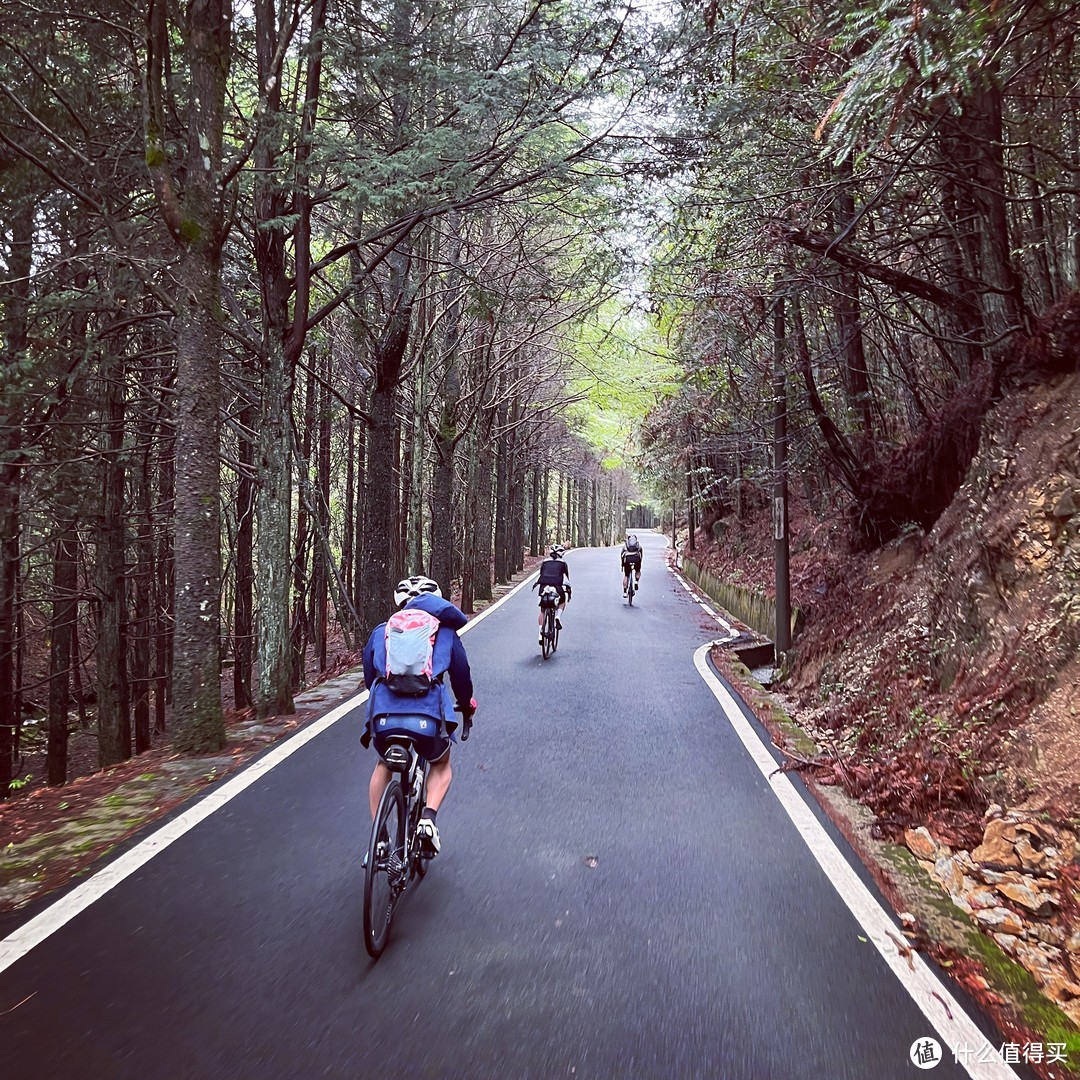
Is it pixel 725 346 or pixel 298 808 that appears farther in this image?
pixel 725 346

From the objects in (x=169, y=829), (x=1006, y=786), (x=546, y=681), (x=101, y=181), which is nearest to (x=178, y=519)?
(x=169, y=829)

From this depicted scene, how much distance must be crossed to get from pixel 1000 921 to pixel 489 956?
108 inches

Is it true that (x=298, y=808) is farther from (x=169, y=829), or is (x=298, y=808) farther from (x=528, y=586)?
(x=528, y=586)

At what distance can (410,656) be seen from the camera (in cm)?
431

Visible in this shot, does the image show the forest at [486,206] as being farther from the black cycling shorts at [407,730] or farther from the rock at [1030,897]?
the rock at [1030,897]

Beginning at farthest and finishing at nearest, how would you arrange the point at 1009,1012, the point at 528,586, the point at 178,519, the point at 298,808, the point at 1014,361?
the point at 528,586, the point at 1014,361, the point at 178,519, the point at 298,808, the point at 1009,1012

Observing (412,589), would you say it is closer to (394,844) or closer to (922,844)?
(394,844)

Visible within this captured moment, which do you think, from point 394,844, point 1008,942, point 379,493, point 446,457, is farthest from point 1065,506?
point 446,457

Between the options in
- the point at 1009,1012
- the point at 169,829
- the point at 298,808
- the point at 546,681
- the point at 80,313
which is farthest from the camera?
the point at 80,313

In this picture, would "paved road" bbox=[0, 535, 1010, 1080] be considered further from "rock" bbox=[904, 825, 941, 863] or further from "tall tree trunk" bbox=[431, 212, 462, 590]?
"tall tree trunk" bbox=[431, 212, 462, 590]

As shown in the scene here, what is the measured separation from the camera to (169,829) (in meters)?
5.33

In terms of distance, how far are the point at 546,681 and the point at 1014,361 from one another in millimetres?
6884

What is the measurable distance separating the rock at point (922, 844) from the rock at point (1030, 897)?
609 millimetres

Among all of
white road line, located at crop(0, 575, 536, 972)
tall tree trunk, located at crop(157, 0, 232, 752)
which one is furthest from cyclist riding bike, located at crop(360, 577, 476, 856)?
tall tree trunk, located at crop(157, 0, 232, 752)
